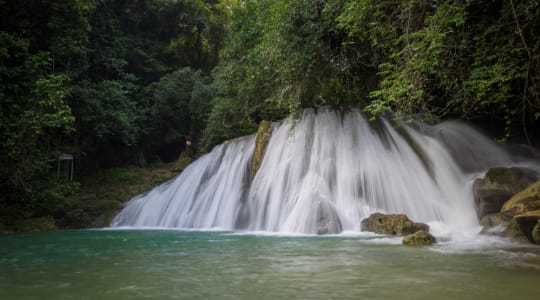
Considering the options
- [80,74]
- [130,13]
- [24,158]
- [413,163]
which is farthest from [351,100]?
[130,13]

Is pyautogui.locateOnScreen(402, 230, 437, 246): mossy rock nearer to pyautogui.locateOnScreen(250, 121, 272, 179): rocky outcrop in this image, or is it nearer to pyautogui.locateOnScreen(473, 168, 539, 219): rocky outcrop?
pyautogui.locateOnScreen(473, 168, 539, 219): rocky outcrop

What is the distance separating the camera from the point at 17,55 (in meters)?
11.6

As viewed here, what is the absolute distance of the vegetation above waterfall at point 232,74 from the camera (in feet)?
20.0

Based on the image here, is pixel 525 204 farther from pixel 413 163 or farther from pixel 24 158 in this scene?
pixel 24 158

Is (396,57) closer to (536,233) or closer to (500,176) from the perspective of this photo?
(536,233)

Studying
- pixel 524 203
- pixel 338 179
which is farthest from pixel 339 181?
pixel 524 203

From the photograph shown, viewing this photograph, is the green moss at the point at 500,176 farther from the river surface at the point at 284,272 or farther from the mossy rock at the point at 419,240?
the mossy rock at the point at 419,240

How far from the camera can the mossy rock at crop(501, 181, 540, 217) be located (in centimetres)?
641

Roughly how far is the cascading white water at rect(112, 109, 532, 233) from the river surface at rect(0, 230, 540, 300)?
2861 millimetres

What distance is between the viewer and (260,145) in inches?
500

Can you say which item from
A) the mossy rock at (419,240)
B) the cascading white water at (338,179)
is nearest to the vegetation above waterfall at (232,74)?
the cascading white water at (338,179)

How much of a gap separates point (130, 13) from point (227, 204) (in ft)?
51.0

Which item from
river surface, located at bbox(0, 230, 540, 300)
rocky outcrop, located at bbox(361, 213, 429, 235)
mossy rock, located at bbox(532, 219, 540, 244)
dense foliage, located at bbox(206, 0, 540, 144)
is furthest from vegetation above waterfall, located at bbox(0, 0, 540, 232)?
river surface, located at bbox(0, 230, 540, 300)

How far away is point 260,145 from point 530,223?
26.3 feet
